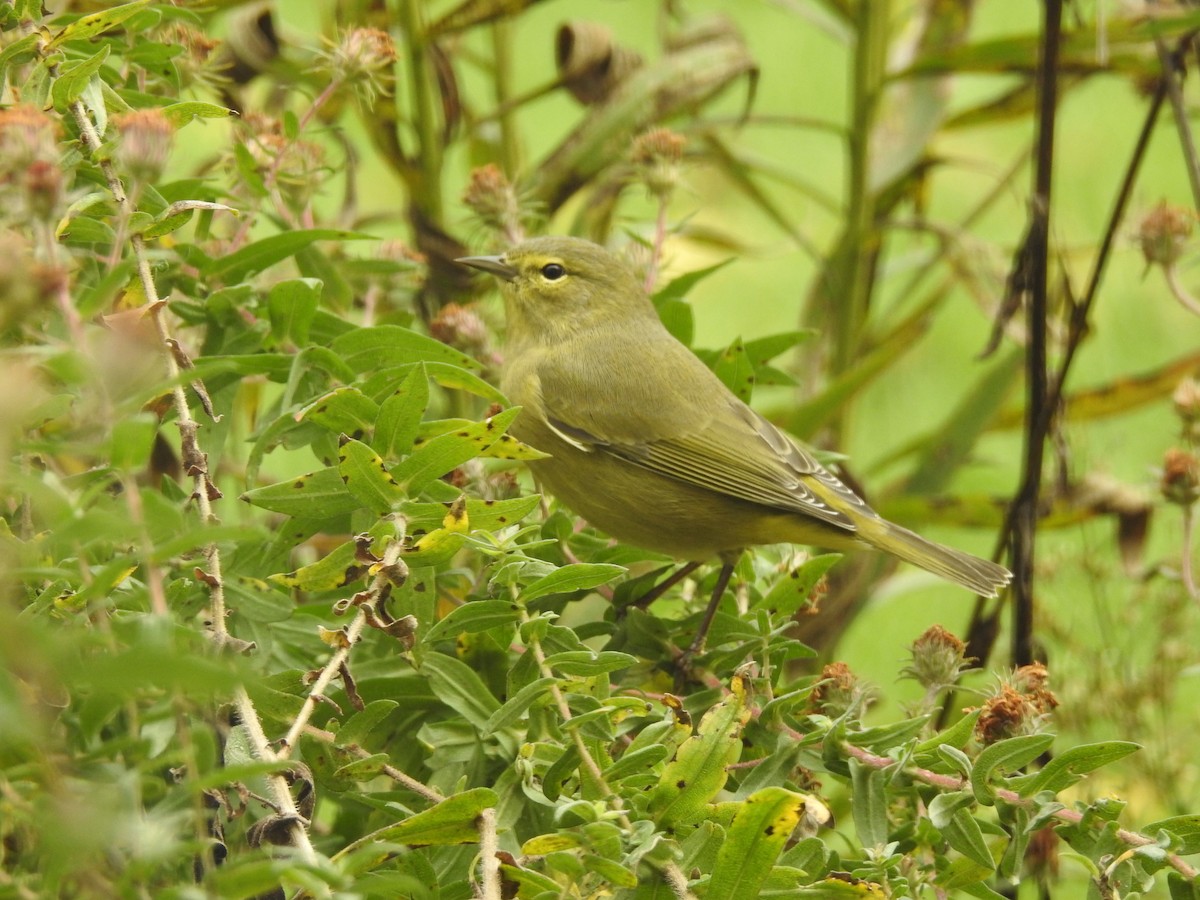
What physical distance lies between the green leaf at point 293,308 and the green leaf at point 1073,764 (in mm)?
1012

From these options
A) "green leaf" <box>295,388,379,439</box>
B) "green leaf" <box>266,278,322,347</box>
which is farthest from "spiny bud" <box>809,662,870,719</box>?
"green leaf" <box>266,278,322,347</box>

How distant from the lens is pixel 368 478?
1.44 m

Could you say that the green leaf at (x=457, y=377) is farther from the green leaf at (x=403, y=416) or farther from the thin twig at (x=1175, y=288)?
the thin twig at (x=1175, y=288)

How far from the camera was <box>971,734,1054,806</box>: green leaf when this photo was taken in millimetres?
1489

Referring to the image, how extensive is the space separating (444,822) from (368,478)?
36cm

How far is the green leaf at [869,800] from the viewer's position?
154cm

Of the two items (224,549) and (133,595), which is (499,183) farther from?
(133,595)

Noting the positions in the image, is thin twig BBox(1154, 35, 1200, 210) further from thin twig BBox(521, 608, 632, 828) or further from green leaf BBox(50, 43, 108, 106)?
green leaf BBox(50, 43, 108, 106)

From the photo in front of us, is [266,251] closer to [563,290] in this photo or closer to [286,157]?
[286,157]

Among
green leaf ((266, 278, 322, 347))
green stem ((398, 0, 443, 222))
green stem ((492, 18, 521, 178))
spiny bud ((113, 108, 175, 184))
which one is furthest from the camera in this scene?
green stem ((492, 18, 521, 178))

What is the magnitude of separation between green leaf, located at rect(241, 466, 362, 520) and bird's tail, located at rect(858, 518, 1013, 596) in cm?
164

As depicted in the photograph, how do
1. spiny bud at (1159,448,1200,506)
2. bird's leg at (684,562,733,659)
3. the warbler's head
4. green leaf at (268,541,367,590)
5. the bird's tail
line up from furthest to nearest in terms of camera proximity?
1. the warbler's head
2. the bird's tail
3. spiny bud at (1159,448,1200,506)
4. bird's leg at (684,562,733,659)
5. green leaf at (268,541,367,590)

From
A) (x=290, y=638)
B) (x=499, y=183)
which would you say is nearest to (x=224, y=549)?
(x=290, y=638)

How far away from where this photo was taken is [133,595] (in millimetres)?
1339
